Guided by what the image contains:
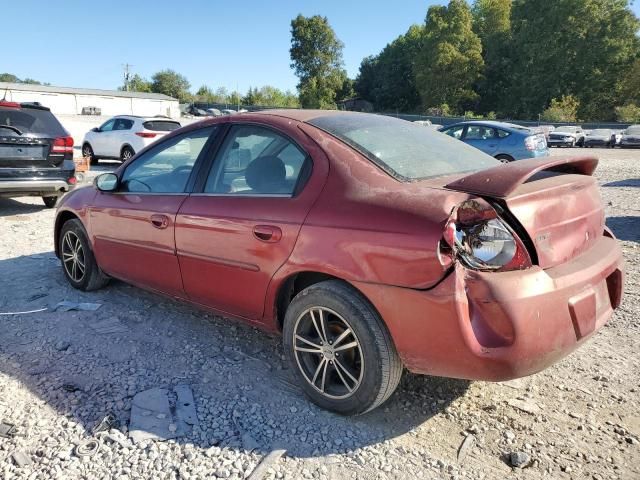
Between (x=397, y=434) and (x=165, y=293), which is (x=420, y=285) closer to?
(x=397, y=434)

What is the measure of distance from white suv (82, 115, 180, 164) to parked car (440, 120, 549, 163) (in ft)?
26.8

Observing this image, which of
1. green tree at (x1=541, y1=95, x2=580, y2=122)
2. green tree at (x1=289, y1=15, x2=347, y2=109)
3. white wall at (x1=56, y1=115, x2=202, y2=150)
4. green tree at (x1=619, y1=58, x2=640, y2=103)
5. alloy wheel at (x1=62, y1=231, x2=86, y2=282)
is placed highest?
green tree at (x1=289, y1=15, x2=347, y2=109)

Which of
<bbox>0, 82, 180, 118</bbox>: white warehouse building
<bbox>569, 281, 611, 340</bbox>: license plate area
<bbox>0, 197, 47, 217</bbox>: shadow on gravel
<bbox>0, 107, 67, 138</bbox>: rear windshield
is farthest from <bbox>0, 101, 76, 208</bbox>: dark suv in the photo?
<bbox>0, 82, 180, 118</bbox>: white warehouse building

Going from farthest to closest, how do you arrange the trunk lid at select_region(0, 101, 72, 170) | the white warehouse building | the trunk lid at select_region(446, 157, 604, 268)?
1. the white warehouse building
2. the trunk lid at select_region(0, 101, 72, 170)
3. the trunk lid at select_region(446, 157, 604, 268)

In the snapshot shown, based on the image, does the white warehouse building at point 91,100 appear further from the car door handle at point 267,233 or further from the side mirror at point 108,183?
the car door handle at point 267,233

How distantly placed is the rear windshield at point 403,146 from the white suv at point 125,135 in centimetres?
1204

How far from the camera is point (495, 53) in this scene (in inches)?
2547

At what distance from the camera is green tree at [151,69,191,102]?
10762 centimetres

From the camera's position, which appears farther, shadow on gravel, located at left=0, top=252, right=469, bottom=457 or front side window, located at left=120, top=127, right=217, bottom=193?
front side window, located at left=120, top=127, right=217, bottom=193

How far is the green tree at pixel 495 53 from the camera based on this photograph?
6378cm

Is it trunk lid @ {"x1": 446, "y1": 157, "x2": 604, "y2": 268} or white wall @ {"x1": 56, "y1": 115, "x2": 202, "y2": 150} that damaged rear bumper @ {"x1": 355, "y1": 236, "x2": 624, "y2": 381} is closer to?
trunk lid @ {"x1": 446, "y1": 157, "x2": 604, "y2": 268}

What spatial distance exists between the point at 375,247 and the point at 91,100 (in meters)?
79.5

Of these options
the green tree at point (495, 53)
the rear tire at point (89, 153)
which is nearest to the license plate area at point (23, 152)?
the rear tire at point (89, 153)

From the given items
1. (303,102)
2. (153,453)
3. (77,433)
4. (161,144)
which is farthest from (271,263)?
(303,102)
